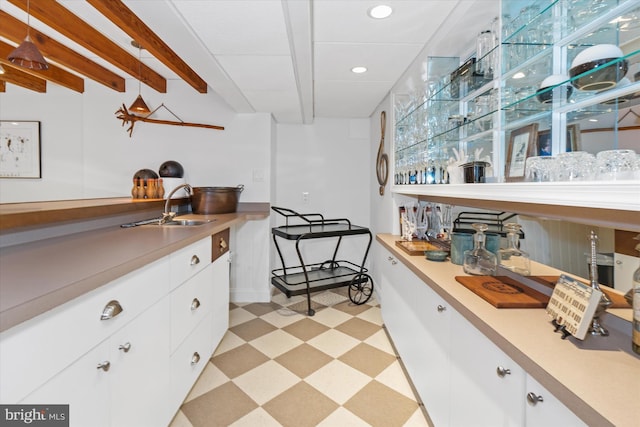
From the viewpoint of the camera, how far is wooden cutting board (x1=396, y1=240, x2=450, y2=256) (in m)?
1.88

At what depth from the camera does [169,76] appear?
3043 mm

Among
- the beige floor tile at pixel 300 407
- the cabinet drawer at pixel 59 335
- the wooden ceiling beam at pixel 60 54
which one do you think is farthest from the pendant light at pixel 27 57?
the beige floor tile at pixel 300 407

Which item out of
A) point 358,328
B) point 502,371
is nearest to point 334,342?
point 358,328

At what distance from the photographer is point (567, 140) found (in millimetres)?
964

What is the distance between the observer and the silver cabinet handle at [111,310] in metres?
0.95

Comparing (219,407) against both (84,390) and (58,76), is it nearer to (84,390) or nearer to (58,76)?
(84,390)

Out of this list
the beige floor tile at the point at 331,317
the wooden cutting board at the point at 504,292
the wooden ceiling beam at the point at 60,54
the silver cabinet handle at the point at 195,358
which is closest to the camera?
the wooden cutting board at the point at 504,292

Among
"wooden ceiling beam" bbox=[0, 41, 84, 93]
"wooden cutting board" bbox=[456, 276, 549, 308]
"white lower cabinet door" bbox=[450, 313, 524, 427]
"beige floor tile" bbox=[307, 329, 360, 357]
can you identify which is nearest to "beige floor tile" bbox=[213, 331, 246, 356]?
"beige floor tile" bbox=[307, 329, 360, 357]

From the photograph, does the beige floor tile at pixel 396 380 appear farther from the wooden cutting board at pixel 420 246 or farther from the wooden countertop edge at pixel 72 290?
the wooden countertop edge at pixel 72 290

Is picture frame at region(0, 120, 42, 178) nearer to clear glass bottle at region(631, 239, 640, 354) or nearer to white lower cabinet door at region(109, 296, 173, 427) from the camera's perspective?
white lower cabinet door at region(109, 296, 173, 427)

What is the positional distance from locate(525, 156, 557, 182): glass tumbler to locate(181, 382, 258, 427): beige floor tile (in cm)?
167

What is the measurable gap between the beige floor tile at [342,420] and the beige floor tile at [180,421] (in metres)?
0.65

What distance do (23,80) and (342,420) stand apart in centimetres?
398

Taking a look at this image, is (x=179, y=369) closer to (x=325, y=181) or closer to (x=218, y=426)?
(x=218, y=426)
